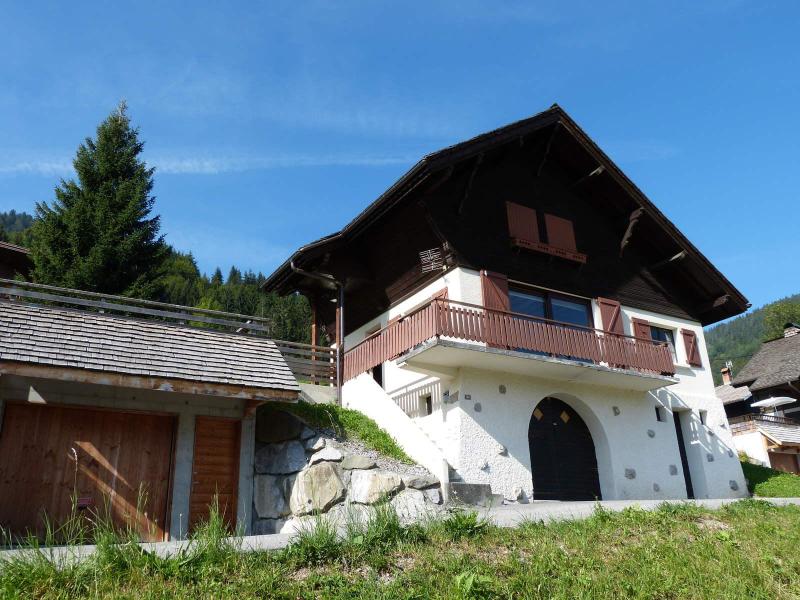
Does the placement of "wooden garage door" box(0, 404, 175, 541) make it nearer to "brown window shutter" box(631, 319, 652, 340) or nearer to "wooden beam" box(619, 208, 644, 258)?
"brown window shutter" box(631, 319, 652, 340)

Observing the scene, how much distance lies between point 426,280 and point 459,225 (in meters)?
1.60

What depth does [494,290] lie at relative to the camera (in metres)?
16.3

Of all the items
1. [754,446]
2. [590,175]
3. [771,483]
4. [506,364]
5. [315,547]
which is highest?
[590,175]

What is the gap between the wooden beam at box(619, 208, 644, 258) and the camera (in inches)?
794

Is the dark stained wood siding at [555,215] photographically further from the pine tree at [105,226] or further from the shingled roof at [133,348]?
the pine tree at [105,226]

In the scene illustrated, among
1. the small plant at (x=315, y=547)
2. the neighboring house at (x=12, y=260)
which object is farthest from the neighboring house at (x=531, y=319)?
the neighboring house at (x=12, y=260)

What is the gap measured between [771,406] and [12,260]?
32.9m

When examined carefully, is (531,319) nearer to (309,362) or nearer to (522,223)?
(522,223)

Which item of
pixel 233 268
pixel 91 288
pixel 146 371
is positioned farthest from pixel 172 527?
pixel 233 268

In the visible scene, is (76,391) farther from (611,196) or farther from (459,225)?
(611,196)

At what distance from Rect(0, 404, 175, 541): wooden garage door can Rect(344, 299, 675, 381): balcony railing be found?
5.39 meters

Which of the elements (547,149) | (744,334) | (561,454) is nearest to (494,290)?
(561,454)

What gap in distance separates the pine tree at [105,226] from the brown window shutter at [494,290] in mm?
10499

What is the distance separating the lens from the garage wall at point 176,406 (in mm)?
11023
